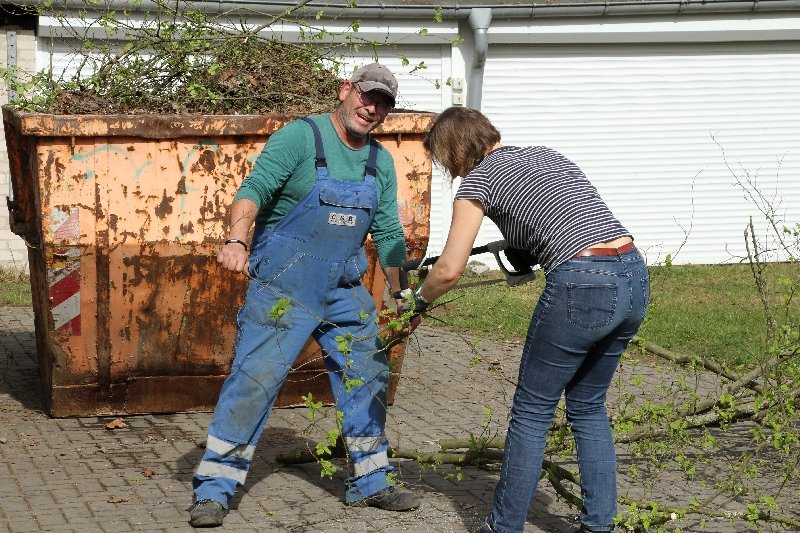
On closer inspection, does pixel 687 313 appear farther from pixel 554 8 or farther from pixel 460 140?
pixel 460 140

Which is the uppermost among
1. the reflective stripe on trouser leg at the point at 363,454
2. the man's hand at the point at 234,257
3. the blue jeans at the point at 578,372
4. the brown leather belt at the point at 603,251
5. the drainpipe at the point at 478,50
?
the drainpipe at the point at 478,50

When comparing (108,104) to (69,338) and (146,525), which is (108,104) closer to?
(69,338)

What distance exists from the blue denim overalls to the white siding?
7.98 meters

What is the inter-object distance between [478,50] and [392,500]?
7.92m

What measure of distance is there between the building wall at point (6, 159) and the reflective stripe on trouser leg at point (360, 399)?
267 inches

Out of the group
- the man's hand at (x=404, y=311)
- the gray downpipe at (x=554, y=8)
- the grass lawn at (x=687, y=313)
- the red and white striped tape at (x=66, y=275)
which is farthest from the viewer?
the gray downpipe at (x=554, y=8)

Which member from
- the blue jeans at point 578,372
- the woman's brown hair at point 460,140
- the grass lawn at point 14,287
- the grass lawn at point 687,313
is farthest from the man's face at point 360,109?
the grass lawn at point 14,287

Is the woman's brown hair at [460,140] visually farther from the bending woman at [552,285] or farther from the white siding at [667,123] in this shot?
the white siding at [667,123]

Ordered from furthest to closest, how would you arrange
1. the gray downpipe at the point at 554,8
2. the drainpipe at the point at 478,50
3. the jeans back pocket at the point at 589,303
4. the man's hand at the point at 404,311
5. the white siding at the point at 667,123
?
1. the white siding at the point at 667,123
2. the drainpipe at the point at 478,50
3. the gray downpipe at the point at 554,8
4. the man's hand at the point at 404,311
5. the jeans back pocket at the point at 589,303

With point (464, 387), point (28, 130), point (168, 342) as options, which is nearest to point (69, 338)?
point (168, 342)

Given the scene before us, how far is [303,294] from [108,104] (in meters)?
2.18

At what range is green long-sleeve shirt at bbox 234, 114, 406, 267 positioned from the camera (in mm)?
5109

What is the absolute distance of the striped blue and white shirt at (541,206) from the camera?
464cm

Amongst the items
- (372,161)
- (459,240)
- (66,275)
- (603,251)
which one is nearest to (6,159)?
(66,275)
